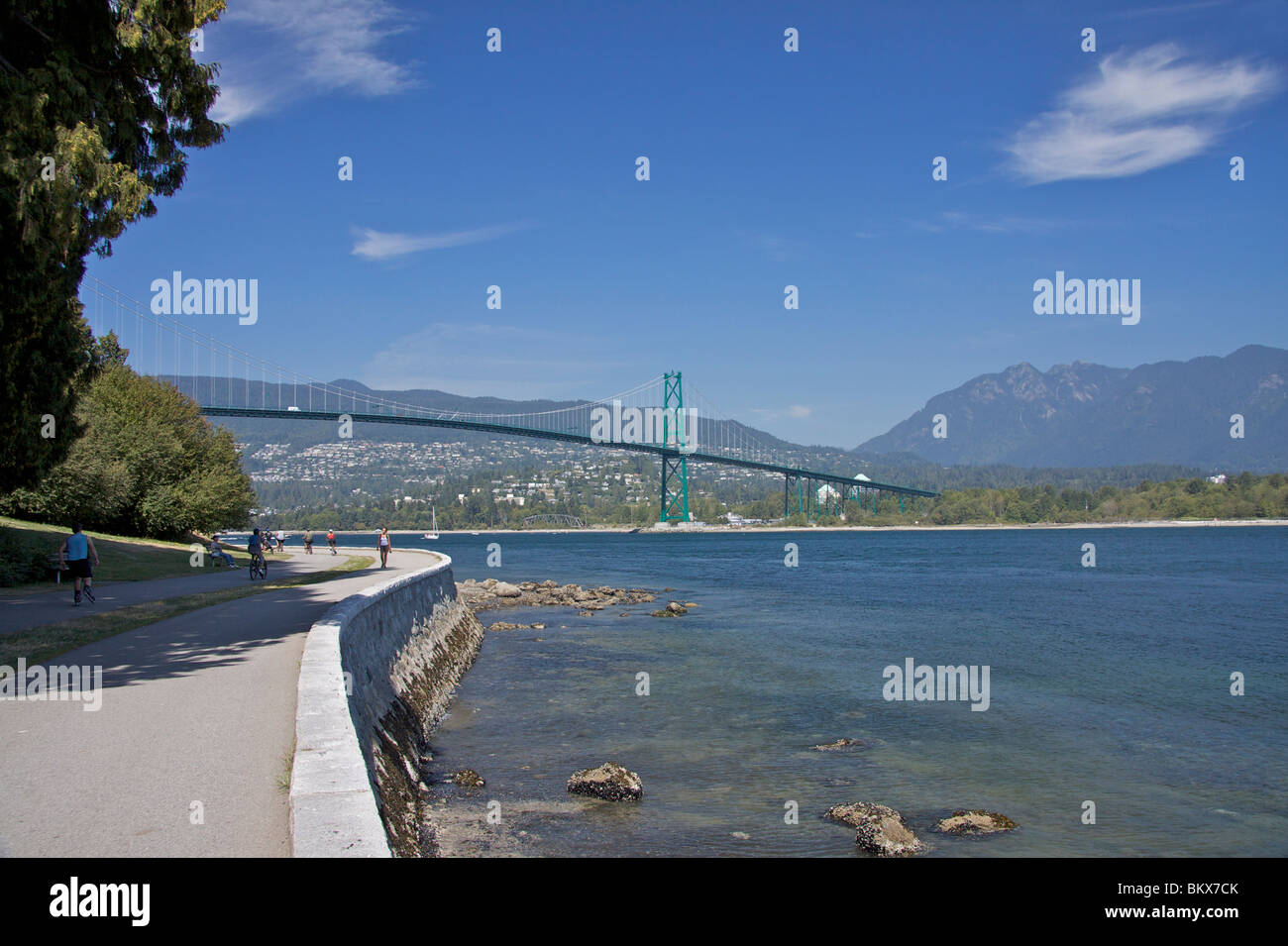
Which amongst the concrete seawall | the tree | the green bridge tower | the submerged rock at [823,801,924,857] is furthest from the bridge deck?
the submerged rock at [823,801,924,857]

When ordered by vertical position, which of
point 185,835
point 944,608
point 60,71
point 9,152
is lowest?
point 944,608

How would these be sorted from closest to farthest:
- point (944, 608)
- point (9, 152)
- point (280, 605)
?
1. point (9, 152)
2. point (280, 605)
3. point (944, 608)

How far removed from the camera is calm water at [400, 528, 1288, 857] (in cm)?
887

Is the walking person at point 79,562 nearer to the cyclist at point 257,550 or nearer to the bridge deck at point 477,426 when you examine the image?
the cyclist at point 257,550

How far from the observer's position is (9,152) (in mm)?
9320

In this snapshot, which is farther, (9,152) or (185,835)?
(9,152)

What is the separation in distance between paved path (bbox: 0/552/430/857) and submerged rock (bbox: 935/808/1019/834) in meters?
5.77

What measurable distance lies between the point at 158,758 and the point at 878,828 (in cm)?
568

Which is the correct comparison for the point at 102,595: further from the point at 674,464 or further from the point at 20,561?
the point at 674,464

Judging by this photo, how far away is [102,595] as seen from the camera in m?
16.2
